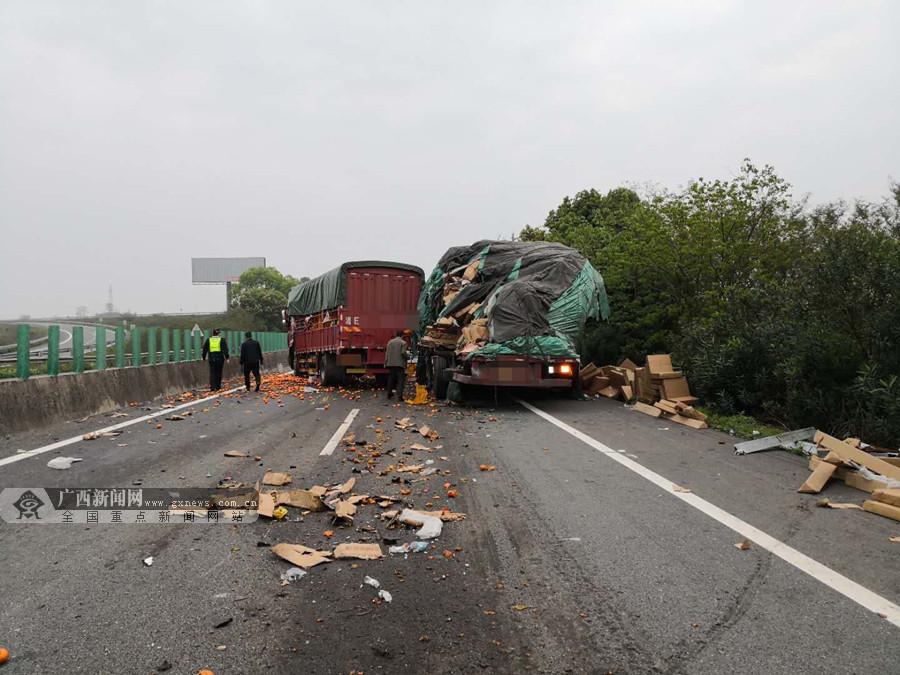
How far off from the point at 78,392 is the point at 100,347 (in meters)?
1.76

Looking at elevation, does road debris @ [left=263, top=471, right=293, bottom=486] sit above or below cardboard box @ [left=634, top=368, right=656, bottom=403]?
below

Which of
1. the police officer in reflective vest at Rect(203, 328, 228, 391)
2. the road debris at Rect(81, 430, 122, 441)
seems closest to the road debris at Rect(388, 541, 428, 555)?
the road debris at Rect(81, 430, 122, 441)

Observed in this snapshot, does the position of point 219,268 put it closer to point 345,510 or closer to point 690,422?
point 690,422

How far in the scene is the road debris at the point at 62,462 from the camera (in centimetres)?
695

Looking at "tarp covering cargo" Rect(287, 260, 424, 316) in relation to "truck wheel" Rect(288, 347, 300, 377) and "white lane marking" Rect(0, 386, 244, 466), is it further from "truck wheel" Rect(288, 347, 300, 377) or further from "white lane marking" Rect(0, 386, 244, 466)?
"white lane marking" Rect(0, 386, 244, 466)

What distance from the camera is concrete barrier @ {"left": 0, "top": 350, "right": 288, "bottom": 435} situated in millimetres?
9477

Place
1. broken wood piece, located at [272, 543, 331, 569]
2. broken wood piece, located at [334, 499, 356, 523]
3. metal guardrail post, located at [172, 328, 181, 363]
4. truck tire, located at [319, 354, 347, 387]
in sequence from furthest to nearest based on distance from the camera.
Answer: metal guardrail post, located at [172, 328, 181, 363] < truck tire, located at [319, 354, 347, 387] < broken wood piece, located at [334, 499, 356, 523] < broken wood piece, located at [272, 543, 331, 569]

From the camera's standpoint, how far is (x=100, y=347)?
13.0m

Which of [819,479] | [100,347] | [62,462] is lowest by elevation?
[62,462]

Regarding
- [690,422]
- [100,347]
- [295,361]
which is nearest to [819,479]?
[690,422]

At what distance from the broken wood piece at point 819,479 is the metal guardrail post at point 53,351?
36.2ft

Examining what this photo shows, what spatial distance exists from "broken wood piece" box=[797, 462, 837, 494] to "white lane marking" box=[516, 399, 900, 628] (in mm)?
1133

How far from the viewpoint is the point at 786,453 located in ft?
26.2

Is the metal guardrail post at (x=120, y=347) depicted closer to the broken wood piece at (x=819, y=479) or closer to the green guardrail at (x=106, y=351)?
the green guardrail at (x=106, y=351)
